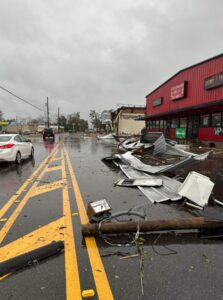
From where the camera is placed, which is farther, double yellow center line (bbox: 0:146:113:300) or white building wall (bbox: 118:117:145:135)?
white building wall (bbox: 118:117:145:135)

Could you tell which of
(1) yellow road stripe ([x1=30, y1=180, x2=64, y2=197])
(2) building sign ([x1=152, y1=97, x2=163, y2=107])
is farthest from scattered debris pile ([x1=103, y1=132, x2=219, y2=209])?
(2) building sign ([x1=152, y1=97, x2=163, y2=107])

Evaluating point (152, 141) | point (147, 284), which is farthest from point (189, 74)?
point (147, 284)

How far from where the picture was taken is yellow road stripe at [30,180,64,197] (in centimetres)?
583

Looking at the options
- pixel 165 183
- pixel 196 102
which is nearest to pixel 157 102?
pixel 196 102

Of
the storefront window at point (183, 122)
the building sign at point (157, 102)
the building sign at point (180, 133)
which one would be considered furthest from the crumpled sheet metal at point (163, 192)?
the building sign at point (157, 102)

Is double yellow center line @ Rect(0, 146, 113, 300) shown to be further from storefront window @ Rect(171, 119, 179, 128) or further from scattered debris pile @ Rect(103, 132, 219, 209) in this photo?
storefront window @ Rect(171, 119, 179, 128)

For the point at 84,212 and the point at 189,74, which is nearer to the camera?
the point at 84,212

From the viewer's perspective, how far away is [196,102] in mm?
21719

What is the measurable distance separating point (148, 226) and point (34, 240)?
1.86m

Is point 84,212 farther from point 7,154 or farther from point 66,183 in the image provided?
point 7,154

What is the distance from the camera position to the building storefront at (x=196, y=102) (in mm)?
18469

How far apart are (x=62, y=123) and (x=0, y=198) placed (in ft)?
424

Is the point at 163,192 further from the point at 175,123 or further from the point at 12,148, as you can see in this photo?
the point at 175,123

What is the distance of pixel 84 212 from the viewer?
14.4 ft
